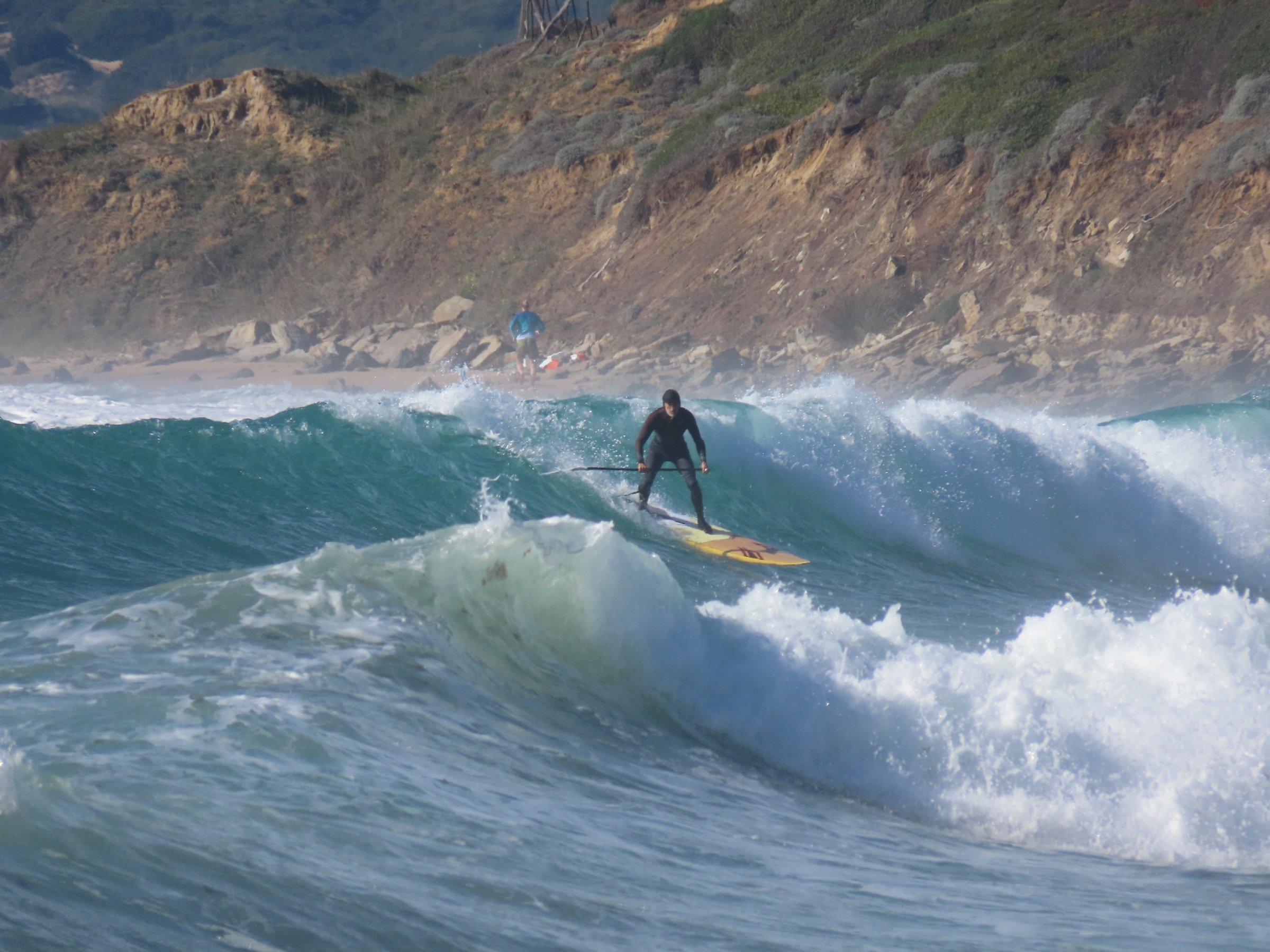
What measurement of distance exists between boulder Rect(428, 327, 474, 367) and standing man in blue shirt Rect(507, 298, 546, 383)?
268 cm

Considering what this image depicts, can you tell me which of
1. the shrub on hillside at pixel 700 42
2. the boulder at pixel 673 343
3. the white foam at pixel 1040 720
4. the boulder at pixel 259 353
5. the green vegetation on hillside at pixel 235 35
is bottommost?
the white foam at pixel 1040 720

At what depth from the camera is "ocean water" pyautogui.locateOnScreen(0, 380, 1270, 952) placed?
11.7 ft

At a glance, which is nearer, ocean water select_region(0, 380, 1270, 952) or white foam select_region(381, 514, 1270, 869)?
ocean water select_region(0, 380, 1270, 952)

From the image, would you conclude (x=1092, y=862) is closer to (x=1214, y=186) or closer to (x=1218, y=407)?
(x=1218, y=407)

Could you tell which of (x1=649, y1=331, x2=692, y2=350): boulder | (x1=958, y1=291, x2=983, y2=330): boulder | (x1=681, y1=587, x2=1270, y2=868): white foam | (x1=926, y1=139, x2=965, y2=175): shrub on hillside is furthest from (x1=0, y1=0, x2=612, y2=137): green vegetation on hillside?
(x1=681, y1=587, x2=1270, y2=868): white foam

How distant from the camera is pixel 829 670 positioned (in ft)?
20.5

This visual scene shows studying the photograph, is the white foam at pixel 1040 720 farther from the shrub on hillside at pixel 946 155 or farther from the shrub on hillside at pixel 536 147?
the shrub on hillside at pixel 536 147

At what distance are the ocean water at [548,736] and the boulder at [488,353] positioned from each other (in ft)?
54.2

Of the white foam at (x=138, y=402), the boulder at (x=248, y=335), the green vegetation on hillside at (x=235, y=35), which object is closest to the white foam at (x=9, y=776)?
the white foam at (x=138, y=402)

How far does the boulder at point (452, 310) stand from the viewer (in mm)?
31297

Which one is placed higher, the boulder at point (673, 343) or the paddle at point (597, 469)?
the boulder at point (673, 343)

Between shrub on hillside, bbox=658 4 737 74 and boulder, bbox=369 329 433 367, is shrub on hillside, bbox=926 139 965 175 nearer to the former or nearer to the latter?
shrub on hillside, bbox=658 4 737 74

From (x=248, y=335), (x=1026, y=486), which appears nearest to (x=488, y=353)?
(x=248, y=335)

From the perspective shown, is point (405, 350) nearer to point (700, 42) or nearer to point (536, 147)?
point (536, 147)
